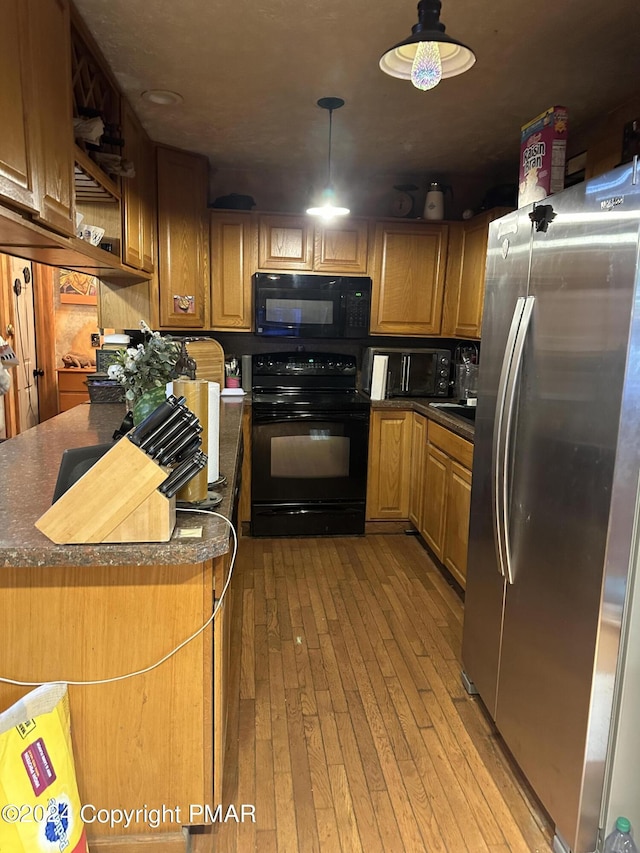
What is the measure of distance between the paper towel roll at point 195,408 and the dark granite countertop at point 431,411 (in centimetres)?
160

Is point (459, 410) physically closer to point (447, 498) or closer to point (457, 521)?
point (447, 498)

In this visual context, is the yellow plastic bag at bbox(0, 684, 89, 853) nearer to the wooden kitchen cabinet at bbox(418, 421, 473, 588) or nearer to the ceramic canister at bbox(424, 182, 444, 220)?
the wooden kitchen cabinet at bbox(418, 421, 473, 588)

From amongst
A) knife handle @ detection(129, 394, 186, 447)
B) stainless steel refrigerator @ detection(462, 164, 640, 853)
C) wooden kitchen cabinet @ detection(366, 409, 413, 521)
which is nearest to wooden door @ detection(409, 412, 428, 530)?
wooden kitchen cabinet @ detection(366, 409, 413, 521)

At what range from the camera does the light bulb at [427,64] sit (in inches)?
62.0

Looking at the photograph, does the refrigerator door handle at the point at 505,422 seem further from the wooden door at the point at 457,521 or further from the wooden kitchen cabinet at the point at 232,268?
the wooden kitchen cabinet at the point at 232,268

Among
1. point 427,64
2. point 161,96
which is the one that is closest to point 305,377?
point 161,96

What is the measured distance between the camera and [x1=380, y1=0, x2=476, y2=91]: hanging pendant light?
1463 mm

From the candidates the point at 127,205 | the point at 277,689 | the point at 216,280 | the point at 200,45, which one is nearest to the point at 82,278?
the point at 216,280

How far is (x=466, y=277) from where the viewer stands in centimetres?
377

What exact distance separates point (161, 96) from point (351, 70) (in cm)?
92

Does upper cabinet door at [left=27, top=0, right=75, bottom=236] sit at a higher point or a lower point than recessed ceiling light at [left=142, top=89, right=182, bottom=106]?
lower

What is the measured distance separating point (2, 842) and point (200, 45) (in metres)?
2.48

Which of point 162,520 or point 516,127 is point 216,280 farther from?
point 162,520

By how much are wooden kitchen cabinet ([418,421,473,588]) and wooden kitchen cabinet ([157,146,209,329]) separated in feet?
5.80
